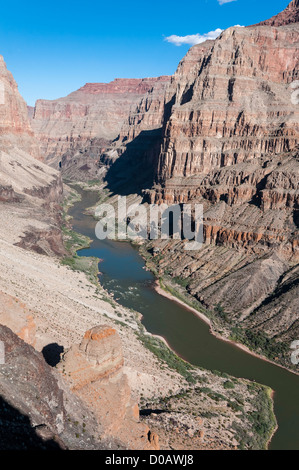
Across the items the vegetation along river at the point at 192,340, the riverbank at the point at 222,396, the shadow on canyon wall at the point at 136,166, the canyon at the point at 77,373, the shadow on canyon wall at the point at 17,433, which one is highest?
the shadow on canyon wall at the point at 136,166

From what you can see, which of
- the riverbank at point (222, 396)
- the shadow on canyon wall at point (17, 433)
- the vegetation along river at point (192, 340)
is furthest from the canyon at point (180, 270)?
the vegetation along river at point (192, 340)

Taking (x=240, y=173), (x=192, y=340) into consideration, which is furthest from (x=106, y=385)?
(x=240, y=173)

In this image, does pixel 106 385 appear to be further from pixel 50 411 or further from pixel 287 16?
pixel 287 16

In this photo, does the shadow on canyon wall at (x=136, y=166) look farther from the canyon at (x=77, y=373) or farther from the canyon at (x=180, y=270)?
the canyon at (x=77, y=373)

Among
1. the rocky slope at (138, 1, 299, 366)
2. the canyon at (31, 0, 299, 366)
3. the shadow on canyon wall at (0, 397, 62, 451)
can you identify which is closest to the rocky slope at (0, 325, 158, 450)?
the shadow on canyon wall at (0, 397, 62, 451)
